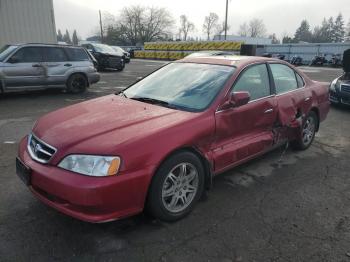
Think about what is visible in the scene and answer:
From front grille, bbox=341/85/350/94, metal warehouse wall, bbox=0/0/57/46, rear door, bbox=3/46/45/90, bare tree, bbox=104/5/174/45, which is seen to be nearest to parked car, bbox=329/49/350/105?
front grille, bbox=341/85/350/94

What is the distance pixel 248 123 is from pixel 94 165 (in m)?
1.99

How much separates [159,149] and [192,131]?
471 mm

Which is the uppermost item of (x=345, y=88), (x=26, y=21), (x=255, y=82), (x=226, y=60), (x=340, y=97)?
(x=26, y=21)

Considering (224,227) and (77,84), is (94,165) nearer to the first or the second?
(224,227)

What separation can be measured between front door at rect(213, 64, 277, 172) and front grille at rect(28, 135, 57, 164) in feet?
5.42

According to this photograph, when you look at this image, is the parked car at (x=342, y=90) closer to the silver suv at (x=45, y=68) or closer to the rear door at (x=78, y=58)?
the silver suv at (x=45, y=68)

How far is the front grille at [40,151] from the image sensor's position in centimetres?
280

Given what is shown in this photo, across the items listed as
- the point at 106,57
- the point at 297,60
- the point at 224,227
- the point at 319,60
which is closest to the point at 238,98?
the point at 224,227

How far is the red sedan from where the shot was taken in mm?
2629

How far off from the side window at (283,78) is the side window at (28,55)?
7.40 metres

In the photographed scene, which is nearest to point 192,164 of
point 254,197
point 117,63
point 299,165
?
point 254,197

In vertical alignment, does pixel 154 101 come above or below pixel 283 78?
below

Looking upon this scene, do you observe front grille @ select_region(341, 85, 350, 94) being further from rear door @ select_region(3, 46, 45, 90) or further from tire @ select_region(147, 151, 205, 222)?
rear door @ select_region(3, 46, 45, 90)

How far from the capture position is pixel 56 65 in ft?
32.2
